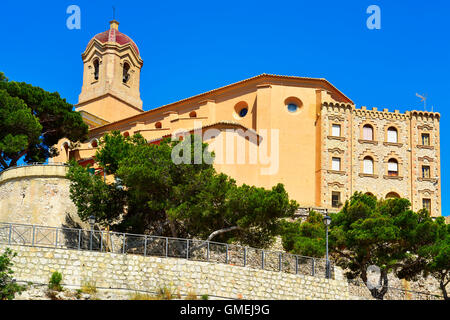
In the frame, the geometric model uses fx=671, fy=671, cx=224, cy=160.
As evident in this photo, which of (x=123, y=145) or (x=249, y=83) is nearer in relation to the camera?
(x=123, y=145)

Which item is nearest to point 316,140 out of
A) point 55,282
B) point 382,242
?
point 382,242

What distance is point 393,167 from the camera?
51.3m

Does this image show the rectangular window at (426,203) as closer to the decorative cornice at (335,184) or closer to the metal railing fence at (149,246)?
the decorative cornice at (335,184)

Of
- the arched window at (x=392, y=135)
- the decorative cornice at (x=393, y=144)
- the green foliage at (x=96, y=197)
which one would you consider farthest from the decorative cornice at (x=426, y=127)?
the green foliage at (x=96, y=197)

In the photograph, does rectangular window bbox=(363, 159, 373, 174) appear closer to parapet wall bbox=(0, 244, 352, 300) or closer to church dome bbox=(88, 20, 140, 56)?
parapet wall bbox=(0, 244, 352, 300)

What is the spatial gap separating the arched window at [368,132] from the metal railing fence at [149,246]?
2616 cm

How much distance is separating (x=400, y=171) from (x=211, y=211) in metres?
25.8

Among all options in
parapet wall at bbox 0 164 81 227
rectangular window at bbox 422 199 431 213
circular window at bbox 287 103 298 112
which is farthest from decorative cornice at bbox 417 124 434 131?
parapet wall at bbox 0 164 81 227

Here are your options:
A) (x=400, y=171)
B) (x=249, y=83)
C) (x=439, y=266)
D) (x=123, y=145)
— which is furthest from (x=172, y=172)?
(x=400, y=171)

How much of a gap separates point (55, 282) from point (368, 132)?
3383cm

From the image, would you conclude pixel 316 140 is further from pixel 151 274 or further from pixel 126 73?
pixel 151 274

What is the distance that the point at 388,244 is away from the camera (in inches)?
1300
